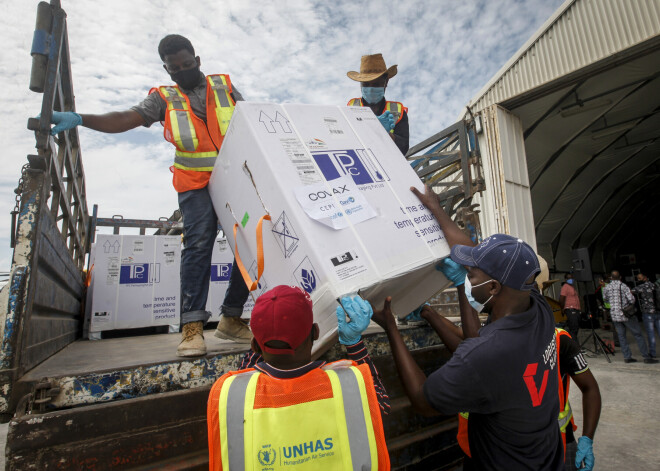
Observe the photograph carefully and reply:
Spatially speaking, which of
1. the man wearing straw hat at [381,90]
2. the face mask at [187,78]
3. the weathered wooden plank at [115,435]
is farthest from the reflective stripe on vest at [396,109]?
the weathered wooden plank at [115,435]

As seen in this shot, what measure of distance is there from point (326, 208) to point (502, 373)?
35.0 inches

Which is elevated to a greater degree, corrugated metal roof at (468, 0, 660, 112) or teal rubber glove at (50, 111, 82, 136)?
corrugated metal roof at (468, 0, 660, 112)

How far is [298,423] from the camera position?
1113mm

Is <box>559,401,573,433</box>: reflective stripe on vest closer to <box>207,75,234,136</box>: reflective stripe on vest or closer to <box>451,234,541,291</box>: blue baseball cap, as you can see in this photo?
<box>451,234,541,291</box>: blue baseball cap

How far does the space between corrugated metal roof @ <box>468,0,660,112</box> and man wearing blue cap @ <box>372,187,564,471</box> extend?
545cm

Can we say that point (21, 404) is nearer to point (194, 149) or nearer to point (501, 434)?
point (194, 149)

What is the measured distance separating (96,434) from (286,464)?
61 cm

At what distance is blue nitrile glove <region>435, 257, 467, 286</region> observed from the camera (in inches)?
66.9

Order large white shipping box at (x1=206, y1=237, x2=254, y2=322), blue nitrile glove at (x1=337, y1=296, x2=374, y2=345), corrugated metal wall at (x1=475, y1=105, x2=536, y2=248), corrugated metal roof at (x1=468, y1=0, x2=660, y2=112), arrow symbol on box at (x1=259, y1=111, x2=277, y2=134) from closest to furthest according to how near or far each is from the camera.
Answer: blue nitrile glove at (x1=337, y1=296, x2=374, y2=345)
arrow symbol on box at (x1=259, y1=111, x2=277, y2=134)
large white shipping box at (x1=206, y1=237, x2=254, y2=322)
corrugated metal roof at (x1=468, y1=0, x2=660, y2=112)
corrugated metal wall at (x1=475, y1=105, x2=536, y2=248)

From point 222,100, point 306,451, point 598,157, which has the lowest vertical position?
point 306,451

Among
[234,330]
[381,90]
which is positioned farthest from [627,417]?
[234,330]

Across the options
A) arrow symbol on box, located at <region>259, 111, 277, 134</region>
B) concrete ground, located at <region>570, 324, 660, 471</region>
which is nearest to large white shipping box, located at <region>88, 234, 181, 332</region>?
arrow symbol on box, located at <region>259, 111, 277, 134</region>

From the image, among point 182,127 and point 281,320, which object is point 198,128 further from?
point 281,320

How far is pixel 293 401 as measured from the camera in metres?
1.13
